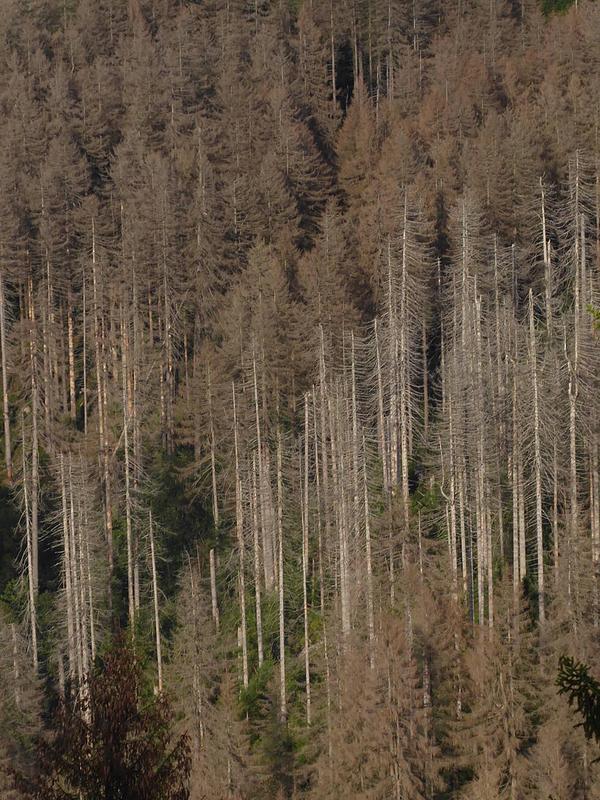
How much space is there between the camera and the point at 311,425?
2064 inches

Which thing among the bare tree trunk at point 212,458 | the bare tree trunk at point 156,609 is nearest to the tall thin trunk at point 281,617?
the bare tree trunk at point 156,609

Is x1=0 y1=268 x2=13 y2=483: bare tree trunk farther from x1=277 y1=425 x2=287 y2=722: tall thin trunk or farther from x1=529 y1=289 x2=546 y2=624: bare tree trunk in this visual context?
x1=529 y1=289 x2=546 y2=624: bare tree trunk

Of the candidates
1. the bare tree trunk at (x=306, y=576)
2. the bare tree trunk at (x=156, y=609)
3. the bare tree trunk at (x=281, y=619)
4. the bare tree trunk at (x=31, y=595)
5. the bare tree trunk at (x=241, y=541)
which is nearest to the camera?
the bare tree trunk at (x=281, y=619)

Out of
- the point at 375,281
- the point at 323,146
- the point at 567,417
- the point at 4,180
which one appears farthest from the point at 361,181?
the point at 567,417

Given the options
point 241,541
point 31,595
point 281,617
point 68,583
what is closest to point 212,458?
point 241,541

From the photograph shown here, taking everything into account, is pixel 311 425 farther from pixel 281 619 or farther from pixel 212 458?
pixel 281 619

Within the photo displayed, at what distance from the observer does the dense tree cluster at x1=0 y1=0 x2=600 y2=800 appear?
3747 cm

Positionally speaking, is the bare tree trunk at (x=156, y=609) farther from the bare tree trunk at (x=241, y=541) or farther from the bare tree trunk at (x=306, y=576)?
the bare tree trunk at (x=306, y=576)

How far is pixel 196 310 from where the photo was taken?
6222cm

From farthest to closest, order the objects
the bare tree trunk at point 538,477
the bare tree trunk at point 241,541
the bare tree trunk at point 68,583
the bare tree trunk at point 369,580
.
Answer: the bare tree trunk at point 241,541, the bare tree trunk at point 68,583, the bare tree trunk at point 538,477, the bare tree trunk at point 369,580

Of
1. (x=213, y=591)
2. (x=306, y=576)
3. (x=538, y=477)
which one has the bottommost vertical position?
(x=213, y=591)

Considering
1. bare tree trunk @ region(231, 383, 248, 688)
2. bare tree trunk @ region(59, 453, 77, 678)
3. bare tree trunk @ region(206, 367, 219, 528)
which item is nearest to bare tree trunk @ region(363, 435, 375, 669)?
bare tree trunk @ region(231, 383, 248, 688)

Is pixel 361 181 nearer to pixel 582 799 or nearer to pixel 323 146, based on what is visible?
pixel 323 146

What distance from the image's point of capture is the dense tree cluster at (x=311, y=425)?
37469mm
